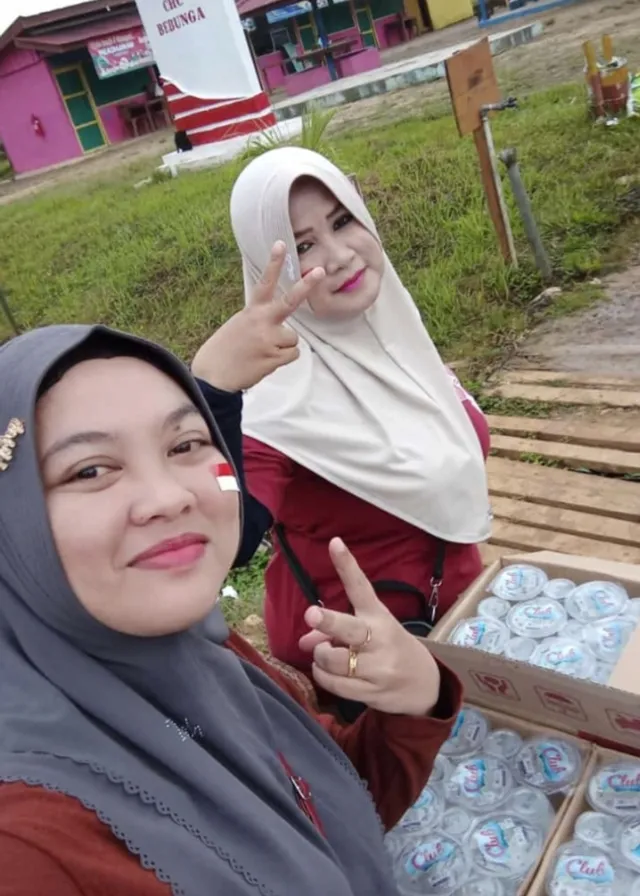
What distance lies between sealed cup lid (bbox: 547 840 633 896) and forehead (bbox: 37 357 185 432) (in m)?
1.00

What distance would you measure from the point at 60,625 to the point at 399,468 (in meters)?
0.99

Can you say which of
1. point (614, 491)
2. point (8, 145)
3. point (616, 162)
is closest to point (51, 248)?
point (616, 162)

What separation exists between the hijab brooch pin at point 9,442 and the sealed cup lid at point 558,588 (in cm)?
127

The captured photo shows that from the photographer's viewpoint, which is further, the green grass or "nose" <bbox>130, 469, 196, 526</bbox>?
the green grass

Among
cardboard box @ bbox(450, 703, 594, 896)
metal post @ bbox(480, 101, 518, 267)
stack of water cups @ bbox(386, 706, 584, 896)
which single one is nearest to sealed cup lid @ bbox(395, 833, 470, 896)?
stack of water cups @ bbox(386, 706, 584, 896)

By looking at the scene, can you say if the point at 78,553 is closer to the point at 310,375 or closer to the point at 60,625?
the point at 60,625

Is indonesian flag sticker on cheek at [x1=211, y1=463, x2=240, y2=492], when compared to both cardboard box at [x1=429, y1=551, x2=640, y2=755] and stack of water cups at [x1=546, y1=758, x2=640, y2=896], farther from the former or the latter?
stack of water cups at [x1=546, y1=758, x2=640, y2=896]

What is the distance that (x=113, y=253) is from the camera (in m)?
7.70

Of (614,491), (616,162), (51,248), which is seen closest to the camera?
(614,491)

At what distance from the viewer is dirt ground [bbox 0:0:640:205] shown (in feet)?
32.7

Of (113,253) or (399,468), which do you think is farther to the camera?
(113,253)

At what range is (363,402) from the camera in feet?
5.94

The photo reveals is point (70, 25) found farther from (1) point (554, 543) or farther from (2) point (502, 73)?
(1) point (554, 543)

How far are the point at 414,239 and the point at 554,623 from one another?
4409 millimetres
